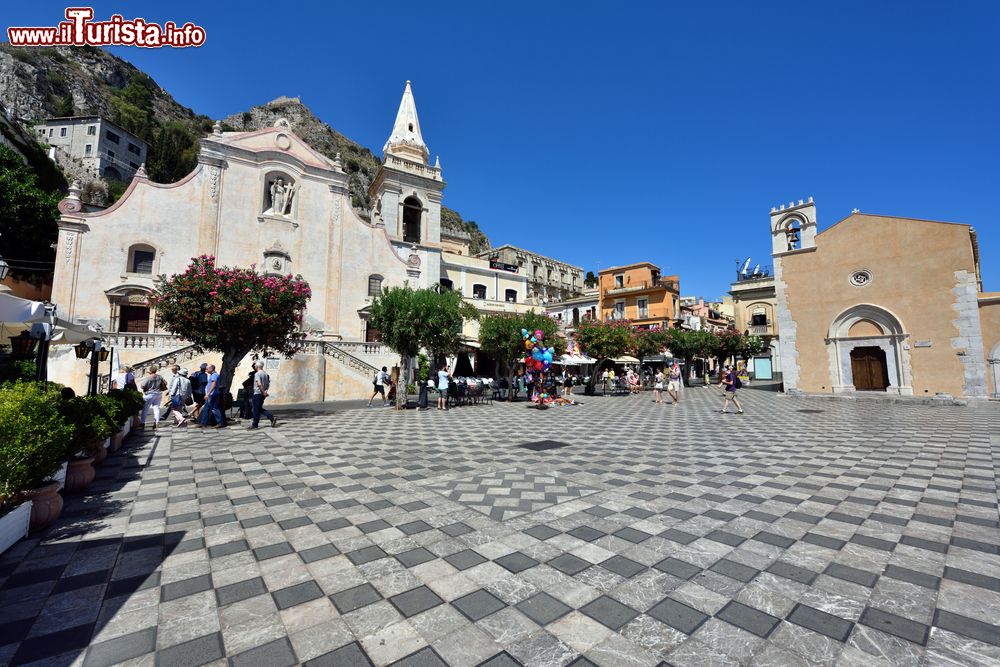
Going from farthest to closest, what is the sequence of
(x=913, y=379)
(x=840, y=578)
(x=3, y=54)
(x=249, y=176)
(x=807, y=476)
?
(x=3, y=54), (x=249, y=176), (x=913, y=379), (x=807, y=476), (x=840, y=578)

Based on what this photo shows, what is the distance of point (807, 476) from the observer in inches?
247

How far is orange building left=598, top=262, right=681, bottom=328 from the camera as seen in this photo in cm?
3978

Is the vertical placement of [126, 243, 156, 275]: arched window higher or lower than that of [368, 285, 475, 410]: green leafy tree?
higher

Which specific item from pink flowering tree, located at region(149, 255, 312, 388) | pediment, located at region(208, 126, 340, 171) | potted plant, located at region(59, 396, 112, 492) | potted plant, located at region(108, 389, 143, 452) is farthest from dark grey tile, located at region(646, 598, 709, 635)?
pediment, located at region(208, 126, 340, 171)

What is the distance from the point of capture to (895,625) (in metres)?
2.64

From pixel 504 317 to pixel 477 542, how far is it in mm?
16976

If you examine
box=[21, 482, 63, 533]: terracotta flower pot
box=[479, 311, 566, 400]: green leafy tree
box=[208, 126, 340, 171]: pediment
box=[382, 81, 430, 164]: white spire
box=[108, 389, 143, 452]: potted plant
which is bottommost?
box=[21, 482, 63, 533]: terracotta flower pot

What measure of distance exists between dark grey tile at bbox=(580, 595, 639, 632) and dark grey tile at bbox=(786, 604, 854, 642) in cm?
108

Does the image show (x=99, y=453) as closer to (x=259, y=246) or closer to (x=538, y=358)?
(x=538, y=358)

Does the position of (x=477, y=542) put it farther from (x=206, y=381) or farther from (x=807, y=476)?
(x=206, y=381)

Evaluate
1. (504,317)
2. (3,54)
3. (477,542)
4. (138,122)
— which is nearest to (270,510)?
(477,542)

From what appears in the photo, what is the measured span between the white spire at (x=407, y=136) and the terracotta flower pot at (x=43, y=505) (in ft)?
104

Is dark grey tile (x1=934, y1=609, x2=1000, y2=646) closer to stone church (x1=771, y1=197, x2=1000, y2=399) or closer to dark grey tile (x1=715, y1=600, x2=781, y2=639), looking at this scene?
dark grey tile (x1=715, y1=600, x2=781, y2=639)

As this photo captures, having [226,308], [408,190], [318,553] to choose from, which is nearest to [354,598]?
[318,553]
